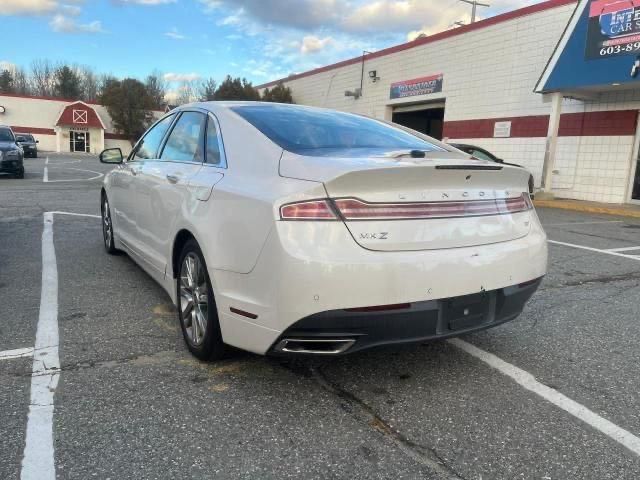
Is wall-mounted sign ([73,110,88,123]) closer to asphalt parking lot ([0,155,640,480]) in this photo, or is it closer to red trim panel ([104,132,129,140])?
red trim panel ([104,132,129,140])

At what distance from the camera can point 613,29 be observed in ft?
43.7

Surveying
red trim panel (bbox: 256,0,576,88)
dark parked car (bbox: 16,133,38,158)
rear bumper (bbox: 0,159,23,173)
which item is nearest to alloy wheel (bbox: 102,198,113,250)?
rear bumper (bbox: 0,159,23,173)

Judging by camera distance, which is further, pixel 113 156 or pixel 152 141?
pixel 113 156

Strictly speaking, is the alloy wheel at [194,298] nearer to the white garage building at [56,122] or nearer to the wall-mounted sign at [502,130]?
the wall-mounted sign at [502,130]

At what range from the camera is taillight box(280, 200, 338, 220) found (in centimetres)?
255

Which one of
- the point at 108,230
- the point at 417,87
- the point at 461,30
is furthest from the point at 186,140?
the point at 417,87

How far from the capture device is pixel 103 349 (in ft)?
11.3

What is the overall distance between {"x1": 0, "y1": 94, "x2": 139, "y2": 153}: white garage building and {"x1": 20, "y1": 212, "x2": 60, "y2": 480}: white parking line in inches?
2072

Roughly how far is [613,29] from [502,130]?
5.97 metres

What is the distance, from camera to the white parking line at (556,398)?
2564mm

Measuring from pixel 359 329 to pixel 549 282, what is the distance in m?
3.56

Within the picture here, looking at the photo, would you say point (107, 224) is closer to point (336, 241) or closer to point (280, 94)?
point (336, 241)

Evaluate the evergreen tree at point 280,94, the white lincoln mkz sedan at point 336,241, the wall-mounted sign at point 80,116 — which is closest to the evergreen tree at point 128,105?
the wall-mounted sign at point 80,116

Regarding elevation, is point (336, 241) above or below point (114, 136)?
below
